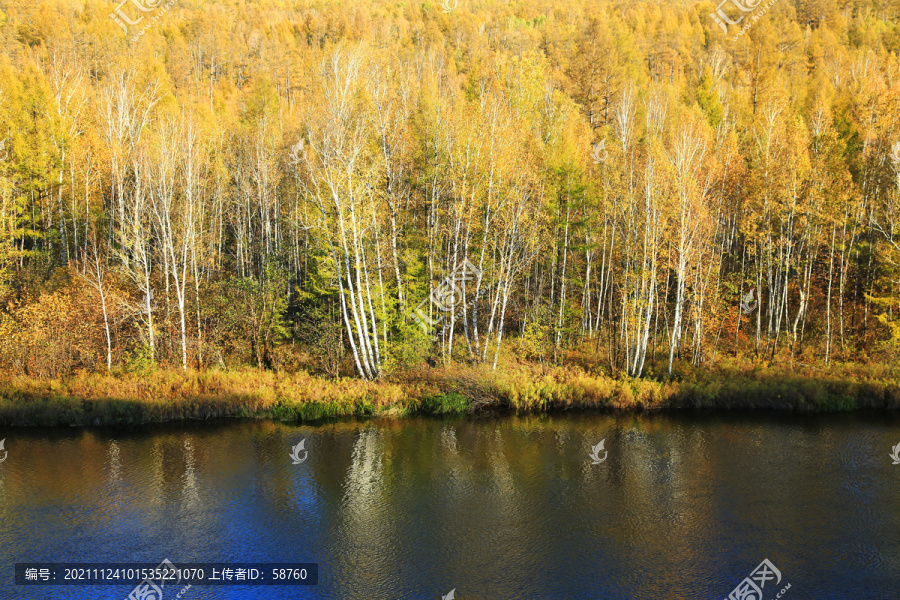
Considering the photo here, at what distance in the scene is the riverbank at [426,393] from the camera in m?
21.5

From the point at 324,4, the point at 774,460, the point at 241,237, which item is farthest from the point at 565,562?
the point at 324,4

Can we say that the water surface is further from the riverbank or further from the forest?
the forest

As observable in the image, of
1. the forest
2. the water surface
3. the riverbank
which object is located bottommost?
the water surface

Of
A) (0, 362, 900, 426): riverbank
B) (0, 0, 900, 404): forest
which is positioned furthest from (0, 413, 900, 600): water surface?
(0, 0, 900, 404): forest

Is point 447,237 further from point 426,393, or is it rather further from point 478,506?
point 478,506

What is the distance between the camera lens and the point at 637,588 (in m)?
10.8

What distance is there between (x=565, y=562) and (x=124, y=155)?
30308 millimetres

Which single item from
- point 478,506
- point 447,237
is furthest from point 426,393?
point 478,506

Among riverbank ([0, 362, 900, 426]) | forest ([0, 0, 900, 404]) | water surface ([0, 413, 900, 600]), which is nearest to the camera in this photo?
water surface ([0, 413, 900, 600])

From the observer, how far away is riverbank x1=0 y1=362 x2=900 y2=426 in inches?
846

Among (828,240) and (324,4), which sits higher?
(324,4)

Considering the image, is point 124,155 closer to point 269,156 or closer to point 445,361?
point 269,156

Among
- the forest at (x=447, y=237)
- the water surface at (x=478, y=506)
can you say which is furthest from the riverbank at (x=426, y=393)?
the water surface at (x=478, y=506)

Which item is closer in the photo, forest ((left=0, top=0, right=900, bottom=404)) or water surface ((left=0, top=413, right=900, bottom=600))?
water surface ((left=0, top=413, right=900, bottom=600))
